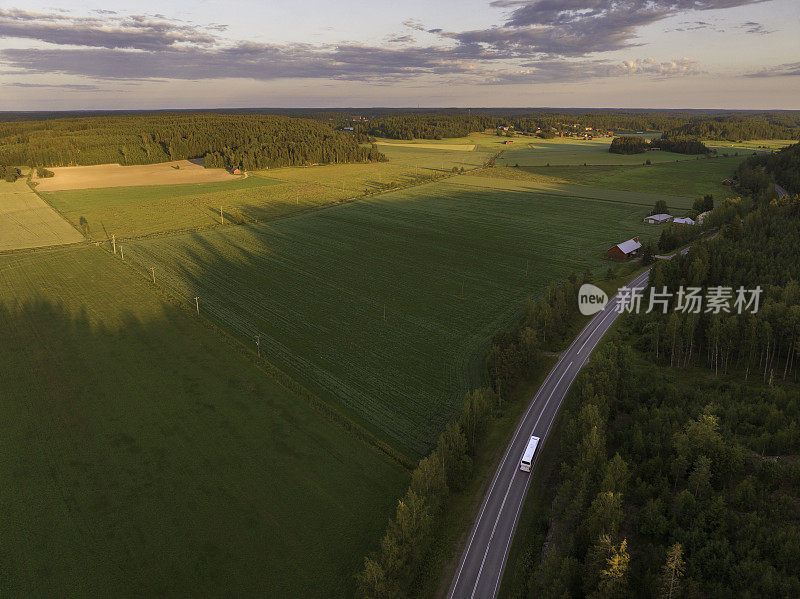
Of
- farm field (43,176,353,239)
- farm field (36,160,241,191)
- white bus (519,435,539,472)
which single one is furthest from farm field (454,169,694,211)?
white bus (519,435,539,472)

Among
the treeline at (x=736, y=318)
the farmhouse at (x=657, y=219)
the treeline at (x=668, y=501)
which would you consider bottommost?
the treeline at (x=668, y=501)

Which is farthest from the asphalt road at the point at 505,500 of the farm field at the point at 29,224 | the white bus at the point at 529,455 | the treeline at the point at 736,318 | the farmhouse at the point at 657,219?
the farm field at the point at 29,224

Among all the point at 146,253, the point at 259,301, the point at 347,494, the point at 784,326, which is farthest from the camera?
the point at 146,253

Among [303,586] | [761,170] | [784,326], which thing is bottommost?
[303,586]

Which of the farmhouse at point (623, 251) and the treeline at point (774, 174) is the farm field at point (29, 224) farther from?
the treeline at point (774, 174)

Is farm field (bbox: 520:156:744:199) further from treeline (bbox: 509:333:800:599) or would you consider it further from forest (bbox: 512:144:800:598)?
treeline (bbox: 509:333:800:599)

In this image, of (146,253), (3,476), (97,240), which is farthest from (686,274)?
(97,240)

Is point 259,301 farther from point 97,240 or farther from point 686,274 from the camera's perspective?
point 686,274

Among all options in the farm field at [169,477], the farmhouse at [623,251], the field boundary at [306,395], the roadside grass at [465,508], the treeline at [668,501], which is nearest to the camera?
the treeline at [668,501]
